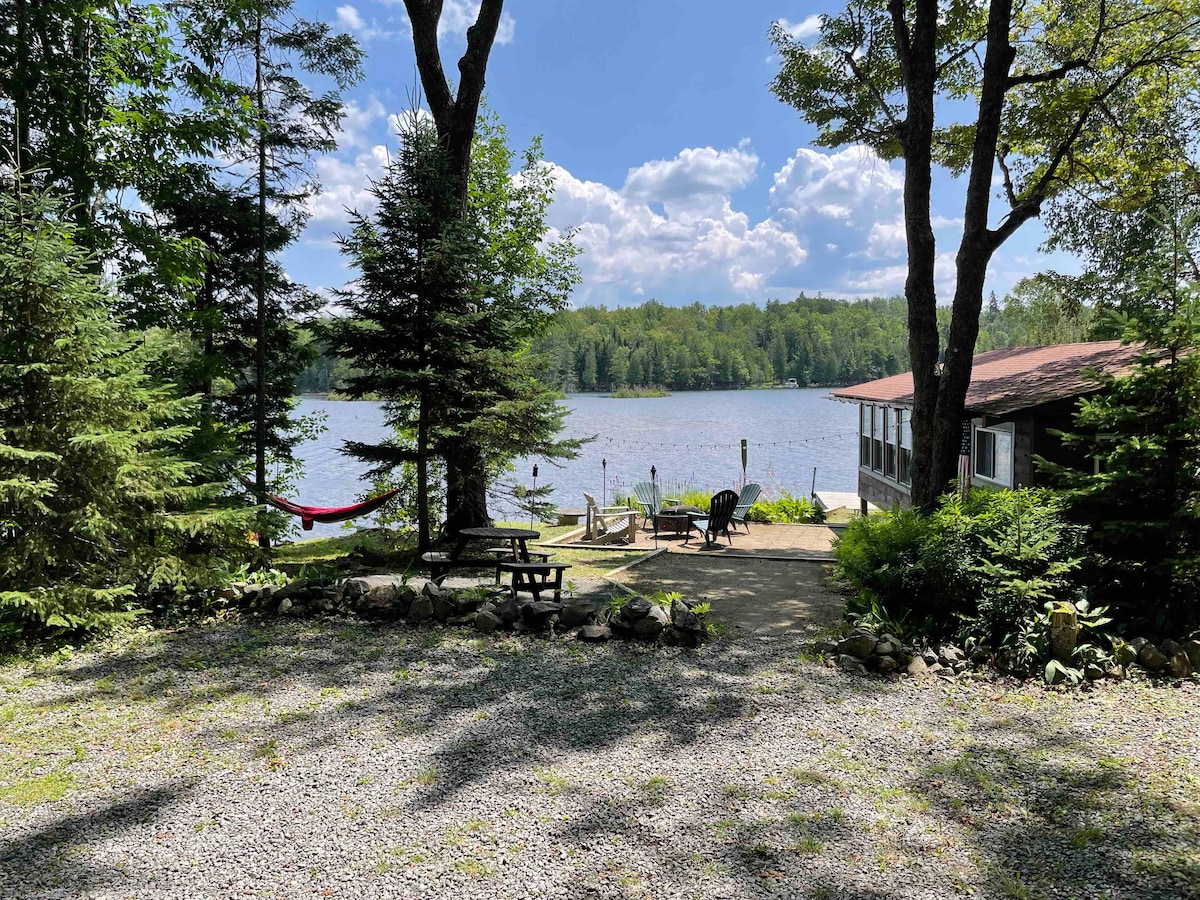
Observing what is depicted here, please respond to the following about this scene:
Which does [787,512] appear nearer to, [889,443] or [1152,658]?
[889,443]

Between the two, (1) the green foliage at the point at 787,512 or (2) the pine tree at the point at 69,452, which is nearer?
(2) the pine tree at the point at 69,452

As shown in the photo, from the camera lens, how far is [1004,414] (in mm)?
9320

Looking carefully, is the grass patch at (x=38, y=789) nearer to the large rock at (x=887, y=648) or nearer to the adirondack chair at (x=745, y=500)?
the large rock at (x=887, y=648)

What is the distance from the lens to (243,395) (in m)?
11.5

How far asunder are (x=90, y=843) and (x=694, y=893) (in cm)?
253

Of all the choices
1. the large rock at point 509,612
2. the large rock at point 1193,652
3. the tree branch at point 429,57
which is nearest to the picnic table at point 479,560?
the large rock at point 509,612

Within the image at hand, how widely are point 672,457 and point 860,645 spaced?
23.1m

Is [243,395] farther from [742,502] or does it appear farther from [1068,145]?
[1068,145]

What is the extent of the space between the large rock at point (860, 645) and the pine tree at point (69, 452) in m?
5.50

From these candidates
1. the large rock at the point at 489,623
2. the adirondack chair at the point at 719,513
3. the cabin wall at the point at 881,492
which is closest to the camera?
the large rock at the point at 489,623

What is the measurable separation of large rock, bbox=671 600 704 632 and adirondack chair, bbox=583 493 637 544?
234 inches

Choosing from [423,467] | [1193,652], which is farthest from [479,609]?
[1193,652]

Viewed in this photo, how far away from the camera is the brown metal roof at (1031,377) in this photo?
948 cm

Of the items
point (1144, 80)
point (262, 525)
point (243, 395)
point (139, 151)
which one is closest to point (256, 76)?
point (139, 151)
